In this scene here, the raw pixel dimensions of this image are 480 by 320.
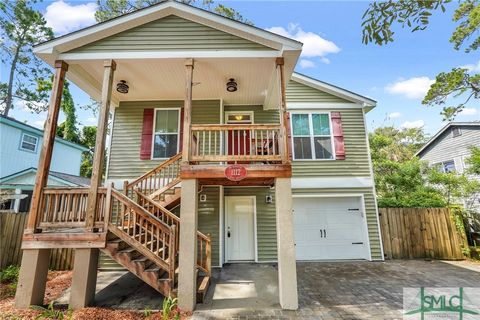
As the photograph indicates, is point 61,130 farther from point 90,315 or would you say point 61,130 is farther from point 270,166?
point 270,166

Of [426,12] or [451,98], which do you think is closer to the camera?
[426,12]

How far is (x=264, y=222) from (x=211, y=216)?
1835mm

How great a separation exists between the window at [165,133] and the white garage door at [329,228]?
490 centimetres

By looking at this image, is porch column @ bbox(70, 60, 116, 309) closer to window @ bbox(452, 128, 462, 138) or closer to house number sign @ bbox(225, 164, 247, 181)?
house number sign @ bbox(225, 164, 247, 181)

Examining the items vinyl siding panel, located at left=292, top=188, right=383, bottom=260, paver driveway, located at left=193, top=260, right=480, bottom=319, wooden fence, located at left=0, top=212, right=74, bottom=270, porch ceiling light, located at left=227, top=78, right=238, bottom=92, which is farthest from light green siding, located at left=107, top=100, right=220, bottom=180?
paver driveway, located at left=193, top=260, right=480, bottom=319

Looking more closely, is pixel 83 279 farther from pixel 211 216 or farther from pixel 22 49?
pixel 22 49

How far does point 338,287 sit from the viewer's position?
5.19 meters

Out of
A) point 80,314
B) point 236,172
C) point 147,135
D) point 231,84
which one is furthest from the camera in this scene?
point 147,135

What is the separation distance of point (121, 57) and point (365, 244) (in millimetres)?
9500

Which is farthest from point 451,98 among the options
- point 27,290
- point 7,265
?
point 7,265

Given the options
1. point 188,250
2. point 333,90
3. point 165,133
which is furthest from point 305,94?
point 188,250

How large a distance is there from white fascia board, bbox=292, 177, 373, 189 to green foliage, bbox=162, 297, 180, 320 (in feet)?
16.8

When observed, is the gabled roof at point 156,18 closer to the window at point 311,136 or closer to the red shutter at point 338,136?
the window at point 311,136

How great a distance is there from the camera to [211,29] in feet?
18.0
